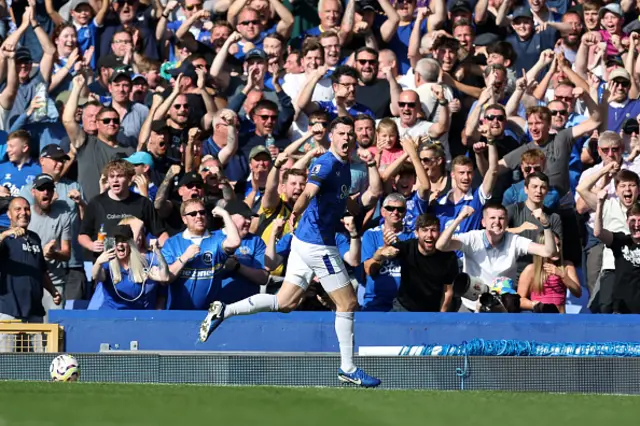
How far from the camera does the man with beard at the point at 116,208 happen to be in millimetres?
13203

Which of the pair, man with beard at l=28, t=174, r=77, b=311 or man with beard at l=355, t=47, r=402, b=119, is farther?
man with beard at l=355, t=47, r=402, b=119

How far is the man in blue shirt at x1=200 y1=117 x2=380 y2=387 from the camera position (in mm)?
10195

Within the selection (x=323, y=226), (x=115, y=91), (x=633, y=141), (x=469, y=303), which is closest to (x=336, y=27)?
(x=115, y=91)

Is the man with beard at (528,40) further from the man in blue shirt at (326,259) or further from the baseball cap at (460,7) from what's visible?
the man in blue shirt at (326,259)

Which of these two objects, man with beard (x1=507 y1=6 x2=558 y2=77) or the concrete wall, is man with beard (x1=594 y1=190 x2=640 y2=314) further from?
man with beard (x1=507 y1=6 x2=558 y2=77)

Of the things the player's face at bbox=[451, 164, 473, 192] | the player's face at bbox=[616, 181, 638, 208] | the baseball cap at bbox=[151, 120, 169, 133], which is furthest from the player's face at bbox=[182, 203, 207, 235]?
the player's face at bbox=[616, 181, 638, 208]

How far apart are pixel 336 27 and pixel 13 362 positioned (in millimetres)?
6624

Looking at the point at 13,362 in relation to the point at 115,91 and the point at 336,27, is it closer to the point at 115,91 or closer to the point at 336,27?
the point at 115,91

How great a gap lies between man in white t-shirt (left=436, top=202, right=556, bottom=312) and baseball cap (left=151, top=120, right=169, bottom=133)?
3477 millimetres

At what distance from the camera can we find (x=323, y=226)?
10328mm

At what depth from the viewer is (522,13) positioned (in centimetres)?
1653

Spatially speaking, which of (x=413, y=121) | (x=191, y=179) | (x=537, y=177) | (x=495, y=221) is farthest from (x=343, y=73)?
(x=495, y=221)

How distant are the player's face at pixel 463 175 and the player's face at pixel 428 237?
0.99 m

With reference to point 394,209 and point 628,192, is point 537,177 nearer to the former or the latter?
point 628,192
